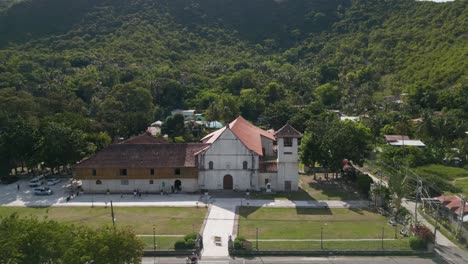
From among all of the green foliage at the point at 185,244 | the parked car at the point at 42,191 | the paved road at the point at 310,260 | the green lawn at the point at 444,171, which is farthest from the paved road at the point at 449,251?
the parked car at the point at 42,191

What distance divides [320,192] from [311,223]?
35.6 ft

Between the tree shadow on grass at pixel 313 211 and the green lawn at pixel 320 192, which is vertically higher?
the green lawn at pixel 320 192

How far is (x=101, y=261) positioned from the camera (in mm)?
27844

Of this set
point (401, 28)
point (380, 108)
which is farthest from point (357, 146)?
point (401, 28)

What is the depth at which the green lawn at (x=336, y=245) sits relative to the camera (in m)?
38.1

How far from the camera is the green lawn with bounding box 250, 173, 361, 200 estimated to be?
53.0 meters

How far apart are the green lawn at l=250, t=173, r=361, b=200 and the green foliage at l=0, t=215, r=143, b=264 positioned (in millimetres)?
26013

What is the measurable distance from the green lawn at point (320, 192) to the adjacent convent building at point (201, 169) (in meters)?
1.62

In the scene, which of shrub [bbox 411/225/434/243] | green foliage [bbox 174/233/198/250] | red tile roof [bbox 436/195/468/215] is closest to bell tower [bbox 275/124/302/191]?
red tile roof [bbox 436/195/468/215]

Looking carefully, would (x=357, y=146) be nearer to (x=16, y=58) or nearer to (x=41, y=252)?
(x=41, y=252)

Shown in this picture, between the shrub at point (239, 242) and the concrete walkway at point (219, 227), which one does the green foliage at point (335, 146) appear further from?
the shrub at point (239, 242)

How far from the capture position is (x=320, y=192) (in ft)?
180

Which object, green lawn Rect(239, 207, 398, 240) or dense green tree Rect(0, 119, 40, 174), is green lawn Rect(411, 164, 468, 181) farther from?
dense green tree Rect(0, 119, 40, 174)

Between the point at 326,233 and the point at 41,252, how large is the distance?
24.6 m
